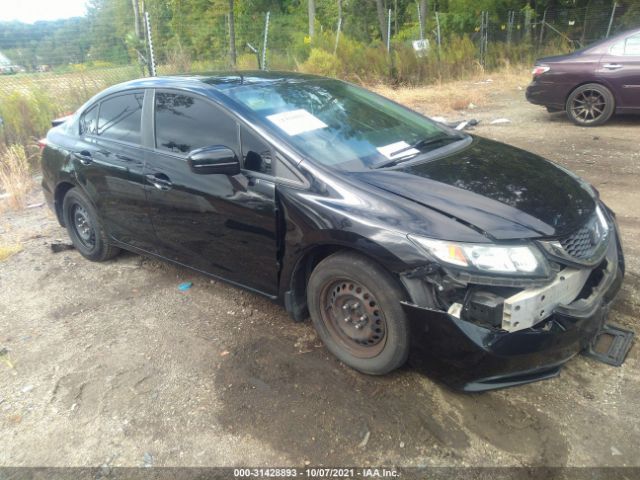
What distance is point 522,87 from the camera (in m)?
13.7

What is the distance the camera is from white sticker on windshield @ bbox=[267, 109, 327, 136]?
3189 millimetres

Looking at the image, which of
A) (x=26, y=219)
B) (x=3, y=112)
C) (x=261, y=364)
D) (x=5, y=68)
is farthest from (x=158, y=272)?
(x=5, y=68)

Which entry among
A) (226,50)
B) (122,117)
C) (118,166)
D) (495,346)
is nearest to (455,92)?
(226,50)

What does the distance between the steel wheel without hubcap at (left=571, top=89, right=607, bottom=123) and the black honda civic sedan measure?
5897 mm

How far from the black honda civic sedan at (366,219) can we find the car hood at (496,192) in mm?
11

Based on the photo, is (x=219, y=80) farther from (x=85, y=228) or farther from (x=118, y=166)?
(x=85, y=228)

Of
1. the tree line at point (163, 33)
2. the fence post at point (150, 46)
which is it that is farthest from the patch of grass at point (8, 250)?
the tree line at point (163, 33)

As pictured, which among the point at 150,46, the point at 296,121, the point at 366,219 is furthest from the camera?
the point at 150,46

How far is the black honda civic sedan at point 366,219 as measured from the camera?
2453 millimetres

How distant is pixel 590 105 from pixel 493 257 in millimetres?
7507

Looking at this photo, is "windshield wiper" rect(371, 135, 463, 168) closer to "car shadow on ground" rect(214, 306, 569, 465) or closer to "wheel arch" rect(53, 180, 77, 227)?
"car shadow on ground" rect(214, 306, 569, 465)

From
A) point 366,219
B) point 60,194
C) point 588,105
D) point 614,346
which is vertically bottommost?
point 614,346

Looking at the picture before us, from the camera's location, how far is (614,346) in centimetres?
301

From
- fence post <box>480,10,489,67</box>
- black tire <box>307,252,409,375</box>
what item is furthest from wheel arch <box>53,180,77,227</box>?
fence post <box>480,10,489,67</box>
